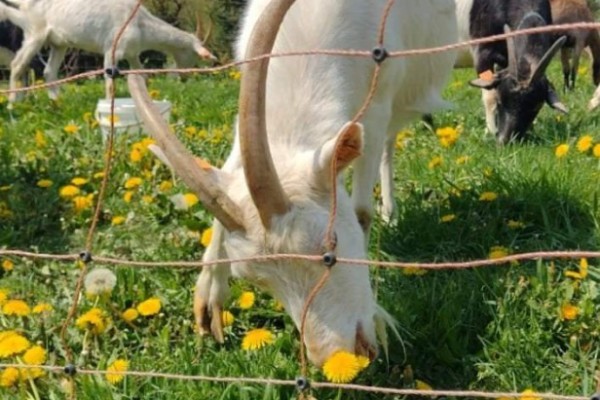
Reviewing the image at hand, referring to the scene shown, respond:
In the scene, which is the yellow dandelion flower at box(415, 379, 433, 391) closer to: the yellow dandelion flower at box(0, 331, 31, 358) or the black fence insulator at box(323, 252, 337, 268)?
the black fence insulator at box(323, 252, 337, 268)

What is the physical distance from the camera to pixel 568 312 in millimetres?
2697

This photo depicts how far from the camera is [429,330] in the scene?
2.94 meters

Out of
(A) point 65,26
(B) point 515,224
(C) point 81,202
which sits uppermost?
(A) point 65,26

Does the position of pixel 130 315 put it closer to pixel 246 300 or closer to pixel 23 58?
pixel 246 300

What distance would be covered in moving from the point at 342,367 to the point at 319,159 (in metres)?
→ 0.59

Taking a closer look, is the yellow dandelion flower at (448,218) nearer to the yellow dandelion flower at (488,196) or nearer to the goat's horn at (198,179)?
the yellow dandelion flower at (488,196)

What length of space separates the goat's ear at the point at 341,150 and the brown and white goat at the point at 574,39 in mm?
8456

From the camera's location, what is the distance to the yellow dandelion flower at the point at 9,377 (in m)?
2.58

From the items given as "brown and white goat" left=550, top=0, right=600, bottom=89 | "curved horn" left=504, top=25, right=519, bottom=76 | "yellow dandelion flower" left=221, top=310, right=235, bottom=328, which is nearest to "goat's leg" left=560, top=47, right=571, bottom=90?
"brown and white goat" left=550, top=0, right=600, bottom=89

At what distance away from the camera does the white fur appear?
2451mm

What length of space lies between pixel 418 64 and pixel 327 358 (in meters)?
2.27

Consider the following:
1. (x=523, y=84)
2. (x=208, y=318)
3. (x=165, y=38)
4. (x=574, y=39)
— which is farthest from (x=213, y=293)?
(x=165, y=38)

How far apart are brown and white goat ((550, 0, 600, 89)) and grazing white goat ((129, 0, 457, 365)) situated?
779cm

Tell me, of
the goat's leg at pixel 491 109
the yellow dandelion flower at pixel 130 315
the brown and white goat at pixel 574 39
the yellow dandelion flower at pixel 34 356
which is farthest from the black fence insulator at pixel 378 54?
the brown and white goat at pixel 574 39
